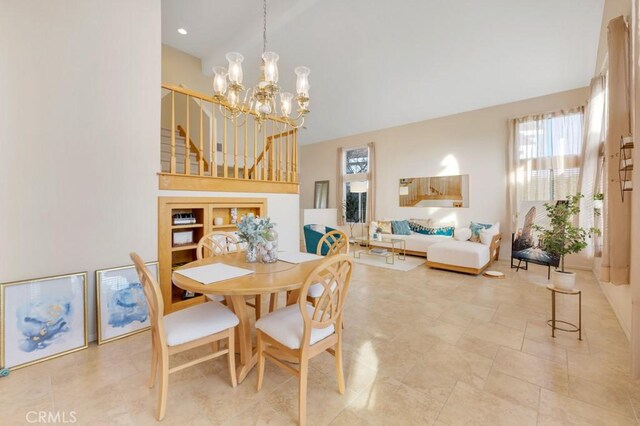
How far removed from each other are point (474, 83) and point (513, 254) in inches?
128

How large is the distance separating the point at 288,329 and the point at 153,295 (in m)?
0.78

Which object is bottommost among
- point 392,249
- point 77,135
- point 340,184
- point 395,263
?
point 395,263

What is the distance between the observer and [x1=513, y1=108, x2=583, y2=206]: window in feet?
15.3

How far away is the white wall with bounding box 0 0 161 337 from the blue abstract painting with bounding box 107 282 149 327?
0.15 meters

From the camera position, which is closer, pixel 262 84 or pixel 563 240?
pixel 262 84

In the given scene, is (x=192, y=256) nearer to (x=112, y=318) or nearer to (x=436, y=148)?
(x=112, y=318)

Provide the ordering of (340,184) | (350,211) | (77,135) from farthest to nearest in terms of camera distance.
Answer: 1. (340,184)
2. (350,211)
3. (77,135)

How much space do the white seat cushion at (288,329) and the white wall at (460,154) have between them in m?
5.34

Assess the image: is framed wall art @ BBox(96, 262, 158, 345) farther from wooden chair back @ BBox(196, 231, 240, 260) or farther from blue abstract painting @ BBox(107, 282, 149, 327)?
wooden chair back @ BBox(196, 231, 240, 260)

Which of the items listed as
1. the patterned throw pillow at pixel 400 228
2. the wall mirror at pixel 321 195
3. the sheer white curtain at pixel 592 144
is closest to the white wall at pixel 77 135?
the sheer white curtain at pixel 592 144

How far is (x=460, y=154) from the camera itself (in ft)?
19.6

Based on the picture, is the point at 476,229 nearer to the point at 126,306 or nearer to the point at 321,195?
the point at 321,195

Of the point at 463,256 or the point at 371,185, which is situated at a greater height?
the point at 371,185

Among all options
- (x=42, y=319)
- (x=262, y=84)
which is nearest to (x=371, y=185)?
(x=262, y=84)
